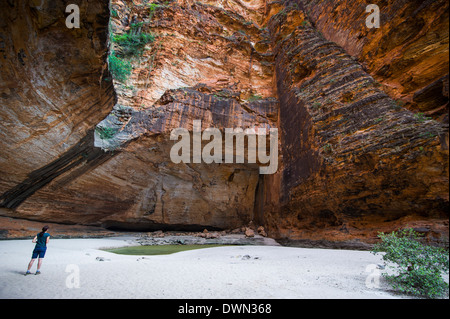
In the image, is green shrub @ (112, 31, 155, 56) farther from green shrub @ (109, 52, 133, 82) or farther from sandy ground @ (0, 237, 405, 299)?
sandy ground @ (0, 237, 405, 299)

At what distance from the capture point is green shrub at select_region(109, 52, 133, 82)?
12.7m

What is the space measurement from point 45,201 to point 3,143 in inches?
152

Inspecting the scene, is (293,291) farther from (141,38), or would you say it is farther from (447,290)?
(141,38)

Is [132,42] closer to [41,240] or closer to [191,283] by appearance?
[41,240]

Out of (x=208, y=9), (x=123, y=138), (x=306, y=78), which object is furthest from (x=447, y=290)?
(x=208, y=9)

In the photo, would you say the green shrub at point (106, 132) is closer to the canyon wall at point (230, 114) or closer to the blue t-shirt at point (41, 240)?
the canyon wall at point (230, 114)

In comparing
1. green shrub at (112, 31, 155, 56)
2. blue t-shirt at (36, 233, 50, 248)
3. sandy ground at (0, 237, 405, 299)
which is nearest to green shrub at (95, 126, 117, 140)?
green shrub at (112, 31, 155, 56)

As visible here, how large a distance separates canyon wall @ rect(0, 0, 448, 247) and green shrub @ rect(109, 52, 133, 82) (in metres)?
0.28

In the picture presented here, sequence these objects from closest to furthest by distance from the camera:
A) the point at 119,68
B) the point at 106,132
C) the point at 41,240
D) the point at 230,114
Answer: 1. the point at 41,240
2. the point at 106,132
3. the point at 230,114
4. the point at 119,68

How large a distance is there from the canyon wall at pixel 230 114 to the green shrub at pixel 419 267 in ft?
11.6

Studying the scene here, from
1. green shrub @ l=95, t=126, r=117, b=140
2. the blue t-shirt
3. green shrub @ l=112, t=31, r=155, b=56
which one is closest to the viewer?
the blue t-shirt

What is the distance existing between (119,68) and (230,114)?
708 centimetres

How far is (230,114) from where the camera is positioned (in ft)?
41.2

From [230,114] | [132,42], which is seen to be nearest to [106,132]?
[230,114]
